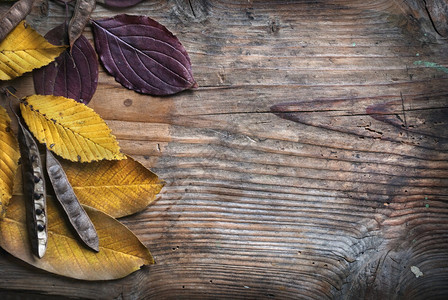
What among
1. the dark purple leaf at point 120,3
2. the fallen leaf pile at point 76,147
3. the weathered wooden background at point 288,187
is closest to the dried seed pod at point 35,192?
the fallen leaf pile at point 76,147

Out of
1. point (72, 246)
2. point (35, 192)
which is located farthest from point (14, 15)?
point (72, 246)

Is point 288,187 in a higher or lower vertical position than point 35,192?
higher

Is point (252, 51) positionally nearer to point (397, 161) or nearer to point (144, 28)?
point (144, 28)

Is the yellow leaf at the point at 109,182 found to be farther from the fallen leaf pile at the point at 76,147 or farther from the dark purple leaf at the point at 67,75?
the dark purple leaf at the point at 67,75

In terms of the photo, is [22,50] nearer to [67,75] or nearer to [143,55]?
[67,75]

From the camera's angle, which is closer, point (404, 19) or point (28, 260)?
point (28, 260)

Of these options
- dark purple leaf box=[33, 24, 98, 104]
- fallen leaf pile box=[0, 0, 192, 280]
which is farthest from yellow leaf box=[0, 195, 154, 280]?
dark purple leaf box=[33, 24, 98, 104]

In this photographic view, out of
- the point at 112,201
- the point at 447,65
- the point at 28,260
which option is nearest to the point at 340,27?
the point at 447,65
